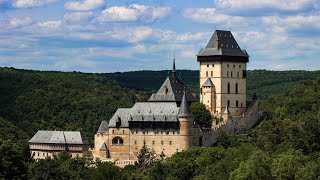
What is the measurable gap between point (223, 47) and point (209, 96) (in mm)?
6586

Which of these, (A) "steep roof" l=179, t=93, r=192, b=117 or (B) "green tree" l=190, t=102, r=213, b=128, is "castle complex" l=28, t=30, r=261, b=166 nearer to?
(A) "steep roof" l=179, t=93, r=192, b=117

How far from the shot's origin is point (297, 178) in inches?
2788

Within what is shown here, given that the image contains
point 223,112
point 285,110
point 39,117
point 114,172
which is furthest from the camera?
point 39,117

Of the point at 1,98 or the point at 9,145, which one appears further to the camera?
the point at 1,98

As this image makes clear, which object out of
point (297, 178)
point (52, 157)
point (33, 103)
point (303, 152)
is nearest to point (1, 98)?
point (33, 103)

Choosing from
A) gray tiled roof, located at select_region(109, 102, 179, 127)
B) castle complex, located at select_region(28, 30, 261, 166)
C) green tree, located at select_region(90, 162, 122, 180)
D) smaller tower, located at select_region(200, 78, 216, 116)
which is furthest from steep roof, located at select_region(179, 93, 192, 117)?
smaller tower, located at select_region(200, 78, 216, 116)

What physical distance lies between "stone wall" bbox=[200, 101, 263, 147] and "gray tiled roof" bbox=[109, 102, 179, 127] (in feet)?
15.5

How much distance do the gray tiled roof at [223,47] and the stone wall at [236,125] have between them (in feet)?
24.2

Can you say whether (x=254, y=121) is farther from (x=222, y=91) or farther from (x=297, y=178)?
(x=297, y=178)

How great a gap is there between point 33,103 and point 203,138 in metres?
61.7

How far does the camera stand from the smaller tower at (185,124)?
9069 centimetres

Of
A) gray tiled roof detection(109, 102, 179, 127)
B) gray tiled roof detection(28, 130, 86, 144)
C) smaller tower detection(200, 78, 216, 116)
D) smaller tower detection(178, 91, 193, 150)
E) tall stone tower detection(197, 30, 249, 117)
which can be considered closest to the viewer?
smaller tower detection(178, 91, 193, 150)

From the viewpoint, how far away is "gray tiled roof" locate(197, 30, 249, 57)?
102375mm

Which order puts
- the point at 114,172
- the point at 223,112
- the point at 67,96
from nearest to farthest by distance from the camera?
the point at 114,172, the point at 223,112, the point at 67,96
